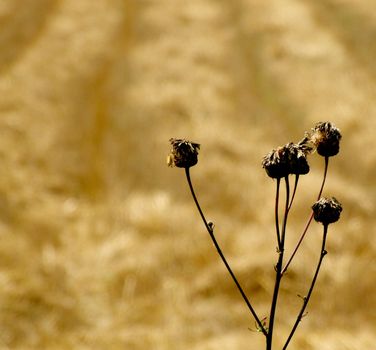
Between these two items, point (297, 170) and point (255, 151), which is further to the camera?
point (255, 151)

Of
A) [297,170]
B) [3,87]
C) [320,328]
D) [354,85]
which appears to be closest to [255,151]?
[354,85]

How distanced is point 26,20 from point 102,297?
3298mm

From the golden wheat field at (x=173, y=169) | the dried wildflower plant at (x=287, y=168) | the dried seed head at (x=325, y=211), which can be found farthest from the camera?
the golden wheat field at (x=173, y=169)

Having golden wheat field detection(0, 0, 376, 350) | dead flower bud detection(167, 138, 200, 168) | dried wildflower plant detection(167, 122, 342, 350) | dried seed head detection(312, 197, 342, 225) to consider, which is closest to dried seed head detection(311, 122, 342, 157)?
dried wildflower plant detection(167, 122, 342, 350)

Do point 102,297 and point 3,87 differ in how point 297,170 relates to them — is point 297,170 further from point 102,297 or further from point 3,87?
point 3,87

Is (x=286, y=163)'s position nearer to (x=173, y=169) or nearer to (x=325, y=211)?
(x=325, y=211)

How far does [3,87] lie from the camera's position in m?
4.90

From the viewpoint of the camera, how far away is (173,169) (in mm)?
4305

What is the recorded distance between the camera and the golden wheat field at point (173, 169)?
3.35m

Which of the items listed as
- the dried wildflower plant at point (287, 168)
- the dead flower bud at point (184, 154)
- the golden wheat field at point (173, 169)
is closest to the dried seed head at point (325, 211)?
the dried wildflower plant at point (287, 168)

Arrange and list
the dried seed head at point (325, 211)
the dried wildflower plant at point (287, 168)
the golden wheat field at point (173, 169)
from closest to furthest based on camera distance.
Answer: the dried wildflower plant at point (287, 168), the dried seed head at point (325, 211), the golden wheat field at point (173, 169)

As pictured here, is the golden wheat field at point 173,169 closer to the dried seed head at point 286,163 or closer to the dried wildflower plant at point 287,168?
the dried wildflower plant at point 287,168

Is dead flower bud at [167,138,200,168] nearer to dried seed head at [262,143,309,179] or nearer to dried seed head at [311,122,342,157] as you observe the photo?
dried seed head at [262,143,309,179]

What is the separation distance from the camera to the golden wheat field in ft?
11.0
